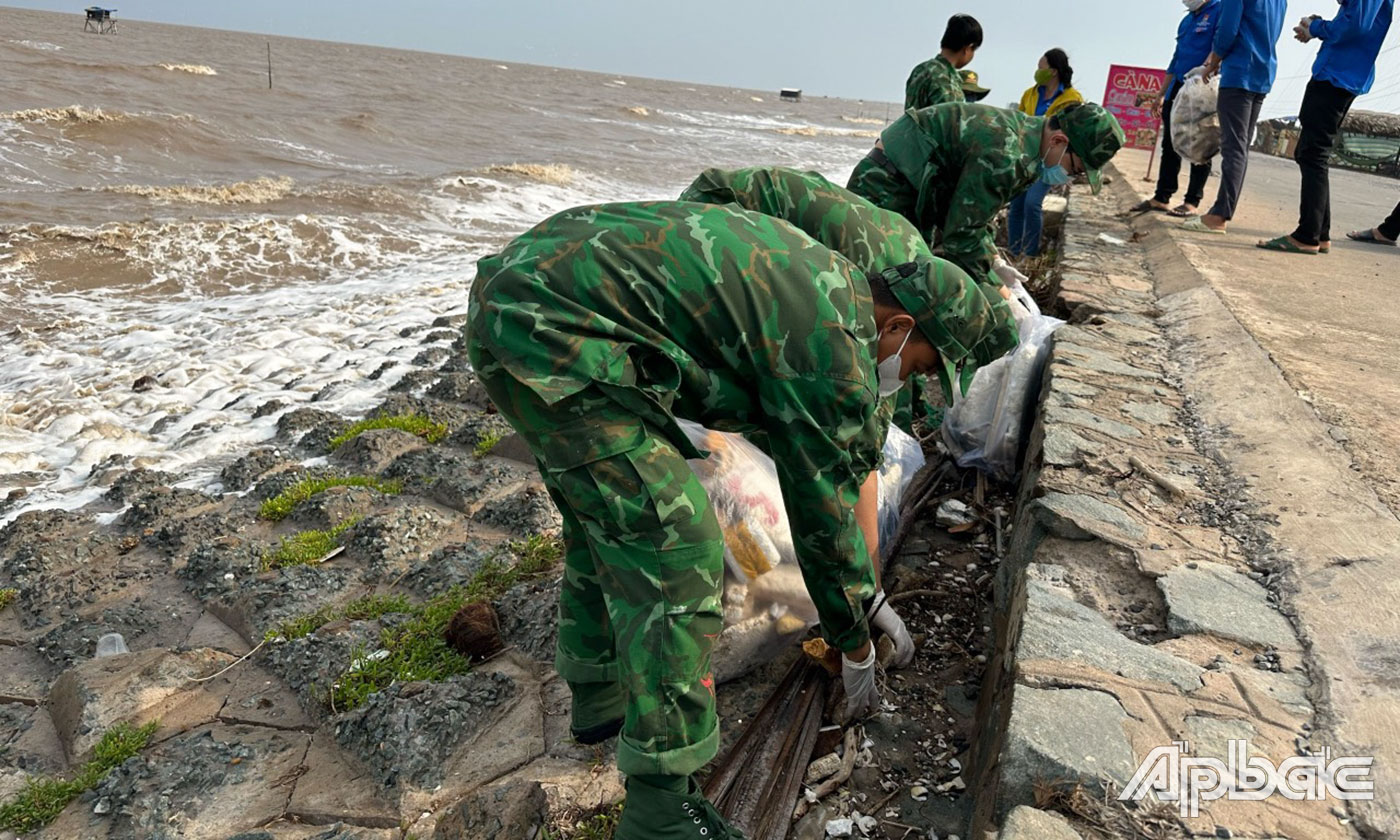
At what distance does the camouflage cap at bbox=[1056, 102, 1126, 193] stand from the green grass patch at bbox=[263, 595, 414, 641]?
9.57 ft

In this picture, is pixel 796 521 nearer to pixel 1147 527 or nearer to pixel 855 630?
pixel 855 630

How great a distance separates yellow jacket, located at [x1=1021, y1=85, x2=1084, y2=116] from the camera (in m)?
6.08

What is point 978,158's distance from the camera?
336 cm

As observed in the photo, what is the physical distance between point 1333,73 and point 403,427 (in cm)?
540

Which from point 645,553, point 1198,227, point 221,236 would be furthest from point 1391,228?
point 221,236

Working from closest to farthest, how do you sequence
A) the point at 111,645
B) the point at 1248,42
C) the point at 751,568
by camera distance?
the point at 751,568 < the point at 111,645 < the point at 1248,42

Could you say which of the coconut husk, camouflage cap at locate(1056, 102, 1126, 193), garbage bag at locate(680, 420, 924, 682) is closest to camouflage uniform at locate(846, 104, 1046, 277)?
camouflage cap at locate(1056, 102, 1126, 193)

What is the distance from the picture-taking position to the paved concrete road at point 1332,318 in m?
2.95

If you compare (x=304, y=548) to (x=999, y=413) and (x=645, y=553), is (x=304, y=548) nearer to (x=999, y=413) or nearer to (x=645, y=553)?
(x=645, y=553)

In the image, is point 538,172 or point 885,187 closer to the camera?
point 885,187

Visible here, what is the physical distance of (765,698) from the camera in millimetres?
2312

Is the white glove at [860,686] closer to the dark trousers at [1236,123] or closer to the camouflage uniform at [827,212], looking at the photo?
the camouflage uniform at [827,212]

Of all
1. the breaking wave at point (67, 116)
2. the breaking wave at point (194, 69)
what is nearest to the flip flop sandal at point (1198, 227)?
the breaking wave at point (67, 116)

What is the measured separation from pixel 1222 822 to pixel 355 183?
1183 centimetres
